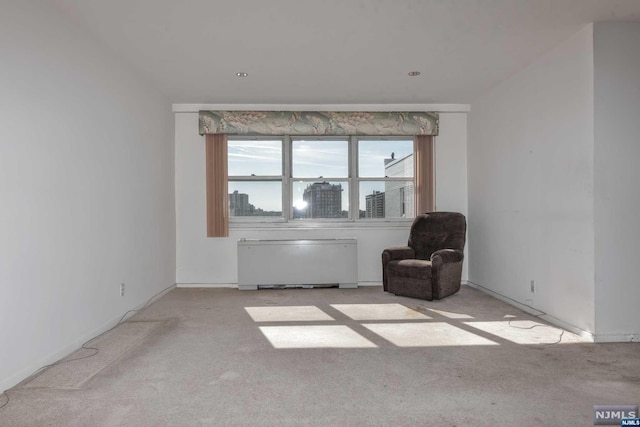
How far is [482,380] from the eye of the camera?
2.38 m

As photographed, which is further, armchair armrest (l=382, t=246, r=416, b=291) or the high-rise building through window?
the high-rise building through window

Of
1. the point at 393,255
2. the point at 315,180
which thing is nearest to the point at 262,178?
the point at 315,180

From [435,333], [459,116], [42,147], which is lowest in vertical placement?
[435,333]

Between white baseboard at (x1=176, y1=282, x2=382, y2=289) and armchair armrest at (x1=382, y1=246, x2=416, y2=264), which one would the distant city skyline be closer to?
armchair armrest at (x1=382, y1=246, x2=416, y2=264)

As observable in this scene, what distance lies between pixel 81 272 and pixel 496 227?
444cm

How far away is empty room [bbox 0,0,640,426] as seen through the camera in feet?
7.58

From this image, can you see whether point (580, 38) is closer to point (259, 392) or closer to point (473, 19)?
point (473, 19)

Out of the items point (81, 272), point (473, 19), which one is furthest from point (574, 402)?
point (81, 272)

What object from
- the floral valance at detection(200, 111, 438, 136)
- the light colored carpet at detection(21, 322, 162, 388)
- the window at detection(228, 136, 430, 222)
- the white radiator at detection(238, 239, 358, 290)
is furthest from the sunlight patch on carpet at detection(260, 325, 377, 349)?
the floral valance at detection(200, 111, 438, 136)

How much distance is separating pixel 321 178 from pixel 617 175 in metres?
3.55

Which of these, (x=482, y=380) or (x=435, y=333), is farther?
(x=435, y=333)

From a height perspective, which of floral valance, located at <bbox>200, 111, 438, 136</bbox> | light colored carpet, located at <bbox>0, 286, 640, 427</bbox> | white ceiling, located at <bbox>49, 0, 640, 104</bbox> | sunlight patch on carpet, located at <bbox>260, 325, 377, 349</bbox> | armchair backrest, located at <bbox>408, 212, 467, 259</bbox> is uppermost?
white ceiling, located at <bbox>49, 0, 640, 104</bbox>

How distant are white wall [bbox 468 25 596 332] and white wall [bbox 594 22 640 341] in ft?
0.21

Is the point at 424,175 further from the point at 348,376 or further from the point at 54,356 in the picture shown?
the point at 54,356
